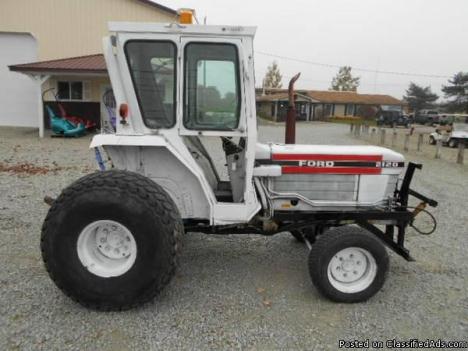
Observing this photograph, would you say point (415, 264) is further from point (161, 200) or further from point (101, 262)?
point (101, 262)

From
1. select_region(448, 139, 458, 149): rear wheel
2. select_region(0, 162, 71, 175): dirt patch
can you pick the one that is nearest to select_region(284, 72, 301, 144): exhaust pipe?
select_region(0, 162, 71, 175): dirt patch

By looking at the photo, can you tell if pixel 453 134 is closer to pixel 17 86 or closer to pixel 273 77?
pixel 17 86

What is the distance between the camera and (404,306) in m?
3.85

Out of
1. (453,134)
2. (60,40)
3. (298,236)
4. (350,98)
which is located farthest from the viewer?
(350,98)

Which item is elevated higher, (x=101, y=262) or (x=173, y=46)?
(x=173, y=46)

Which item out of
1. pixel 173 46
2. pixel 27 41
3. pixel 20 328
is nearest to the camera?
pixel 20 328

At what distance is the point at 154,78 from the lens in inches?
143

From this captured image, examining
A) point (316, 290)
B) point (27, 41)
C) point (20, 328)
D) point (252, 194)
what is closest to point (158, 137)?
point (252, 194)

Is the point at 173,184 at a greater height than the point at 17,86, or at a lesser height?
lesser

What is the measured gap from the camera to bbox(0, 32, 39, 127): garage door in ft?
65.6

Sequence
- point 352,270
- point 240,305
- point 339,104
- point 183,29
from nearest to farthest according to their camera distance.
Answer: point 183,29
point 240,305
point 352,270
point 339,104

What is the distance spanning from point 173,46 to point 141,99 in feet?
1.78

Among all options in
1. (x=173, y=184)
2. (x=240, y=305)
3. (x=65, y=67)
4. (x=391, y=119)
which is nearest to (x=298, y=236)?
(x=240, y=305)

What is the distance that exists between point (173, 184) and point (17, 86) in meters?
20.1
